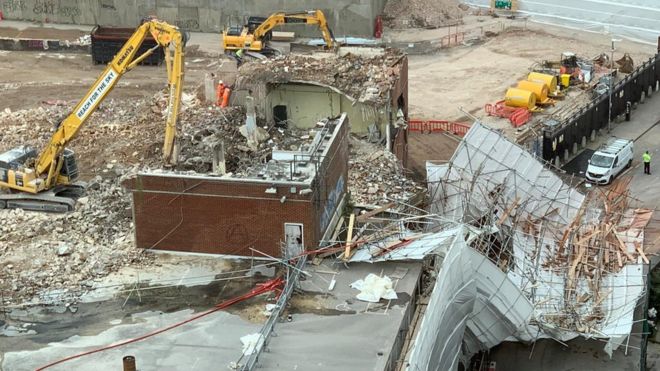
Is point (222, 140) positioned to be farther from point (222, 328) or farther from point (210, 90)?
point (222, 328)

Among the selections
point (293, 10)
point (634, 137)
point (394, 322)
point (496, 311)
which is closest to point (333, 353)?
point (394, 322)

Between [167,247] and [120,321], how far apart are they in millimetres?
4111

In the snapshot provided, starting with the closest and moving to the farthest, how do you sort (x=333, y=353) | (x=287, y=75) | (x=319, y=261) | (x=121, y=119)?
(x=333, y=353)
(x=319, y=261)
(x=287, y=75)
(x=121, y=119)

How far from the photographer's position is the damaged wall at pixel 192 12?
72.1 m

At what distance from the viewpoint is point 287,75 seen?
47188mm

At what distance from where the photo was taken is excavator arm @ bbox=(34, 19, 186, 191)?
4094 cm

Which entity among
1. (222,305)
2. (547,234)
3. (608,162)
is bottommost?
(547,234)

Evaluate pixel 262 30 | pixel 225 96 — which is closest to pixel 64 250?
pixel 225 96

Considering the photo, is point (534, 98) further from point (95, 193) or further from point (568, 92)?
point (95, 193)

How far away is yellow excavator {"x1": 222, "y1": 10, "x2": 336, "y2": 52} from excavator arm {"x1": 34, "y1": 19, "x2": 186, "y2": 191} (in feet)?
60.9

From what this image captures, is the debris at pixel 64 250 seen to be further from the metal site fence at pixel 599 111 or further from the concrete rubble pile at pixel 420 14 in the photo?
the concrete rubble pile at pixel 420 14

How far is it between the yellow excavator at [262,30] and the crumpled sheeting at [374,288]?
30918 mm

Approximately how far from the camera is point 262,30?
62844 mm

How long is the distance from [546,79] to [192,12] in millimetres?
26741
